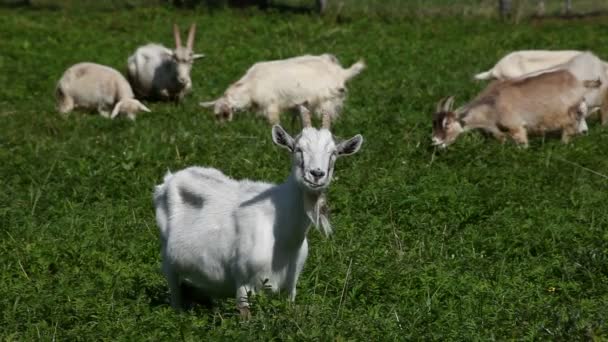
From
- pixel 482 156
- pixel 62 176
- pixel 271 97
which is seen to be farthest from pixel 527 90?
pixel 62 176

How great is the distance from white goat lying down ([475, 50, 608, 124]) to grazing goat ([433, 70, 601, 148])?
38 centimetres

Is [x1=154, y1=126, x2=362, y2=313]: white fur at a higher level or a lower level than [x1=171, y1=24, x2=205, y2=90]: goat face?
higher

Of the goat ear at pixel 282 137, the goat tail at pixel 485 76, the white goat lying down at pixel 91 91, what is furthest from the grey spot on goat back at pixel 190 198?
the goat tail at pixel 485 76

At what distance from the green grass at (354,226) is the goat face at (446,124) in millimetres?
247

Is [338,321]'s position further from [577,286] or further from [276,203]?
[577,286]

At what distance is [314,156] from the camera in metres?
5.99

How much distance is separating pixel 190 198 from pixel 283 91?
294 inches

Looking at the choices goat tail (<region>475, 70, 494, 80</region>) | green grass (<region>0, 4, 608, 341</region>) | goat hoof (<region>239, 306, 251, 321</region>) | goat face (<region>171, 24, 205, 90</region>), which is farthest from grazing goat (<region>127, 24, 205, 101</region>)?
goat hoof (<region>239, 306, 251, 321</region>)

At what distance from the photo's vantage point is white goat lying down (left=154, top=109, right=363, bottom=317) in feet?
20.0

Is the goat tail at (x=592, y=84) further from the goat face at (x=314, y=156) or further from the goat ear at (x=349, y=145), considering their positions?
the goat face at (x=314, y=156)

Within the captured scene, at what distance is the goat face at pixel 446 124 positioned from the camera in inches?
461

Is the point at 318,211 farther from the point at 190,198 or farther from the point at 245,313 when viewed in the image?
the point at 190,198

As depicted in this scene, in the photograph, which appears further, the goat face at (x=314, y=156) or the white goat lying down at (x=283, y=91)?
the white goat lying down at (x=283, y=91)

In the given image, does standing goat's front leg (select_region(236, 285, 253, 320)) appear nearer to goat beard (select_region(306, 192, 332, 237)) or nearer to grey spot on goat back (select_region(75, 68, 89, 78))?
goat beard (select_region(306, 192, 332, 237))
